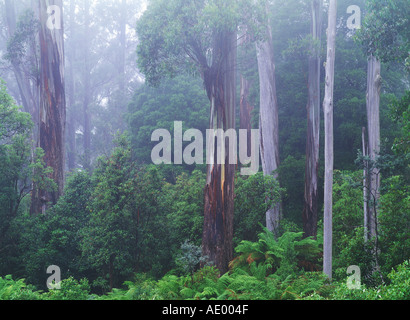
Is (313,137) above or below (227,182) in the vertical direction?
above

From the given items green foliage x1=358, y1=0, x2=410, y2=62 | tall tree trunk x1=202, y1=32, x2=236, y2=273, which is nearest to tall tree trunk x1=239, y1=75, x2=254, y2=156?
tall tree trunk x1=202, y1=32, x2=236, y2=273

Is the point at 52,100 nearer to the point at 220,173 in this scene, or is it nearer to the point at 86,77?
the point at 220,173

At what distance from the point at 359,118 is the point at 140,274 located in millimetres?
10932

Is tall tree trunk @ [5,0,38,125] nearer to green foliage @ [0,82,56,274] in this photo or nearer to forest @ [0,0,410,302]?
forest @ [0,0,410,302]

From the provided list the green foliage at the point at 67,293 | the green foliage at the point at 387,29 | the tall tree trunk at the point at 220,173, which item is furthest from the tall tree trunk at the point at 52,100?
the green foliage at the point at 387,29

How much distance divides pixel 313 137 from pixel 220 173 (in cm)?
567

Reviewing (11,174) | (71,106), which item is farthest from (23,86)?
(11,174)

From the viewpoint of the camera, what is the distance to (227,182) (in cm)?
1087

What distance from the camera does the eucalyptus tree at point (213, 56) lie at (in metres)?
10.4

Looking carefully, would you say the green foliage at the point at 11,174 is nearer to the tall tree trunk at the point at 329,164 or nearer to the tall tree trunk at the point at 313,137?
the tall tree trunk at the point at 329,164

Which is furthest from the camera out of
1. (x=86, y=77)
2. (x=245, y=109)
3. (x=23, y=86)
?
(x=86, y=77)

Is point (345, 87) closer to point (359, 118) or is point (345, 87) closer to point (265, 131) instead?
point (359, 118)

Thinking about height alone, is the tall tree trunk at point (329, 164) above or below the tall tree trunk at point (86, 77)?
below

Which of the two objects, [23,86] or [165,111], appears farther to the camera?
[23,86]
